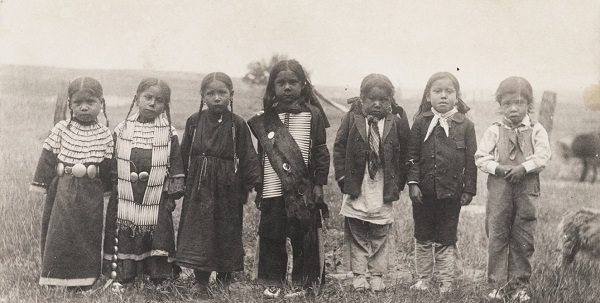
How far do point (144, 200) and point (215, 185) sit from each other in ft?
1.82

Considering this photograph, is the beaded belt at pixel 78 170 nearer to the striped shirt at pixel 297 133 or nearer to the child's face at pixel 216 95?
the child's face at pixel 216 95

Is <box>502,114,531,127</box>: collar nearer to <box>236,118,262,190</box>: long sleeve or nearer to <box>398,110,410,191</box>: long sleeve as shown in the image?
<box>398,110,410,191</box>: long sleeve

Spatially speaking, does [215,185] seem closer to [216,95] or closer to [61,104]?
[216,95]

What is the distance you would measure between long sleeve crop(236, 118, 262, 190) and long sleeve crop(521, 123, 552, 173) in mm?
1900

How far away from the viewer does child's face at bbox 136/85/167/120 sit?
151 inches

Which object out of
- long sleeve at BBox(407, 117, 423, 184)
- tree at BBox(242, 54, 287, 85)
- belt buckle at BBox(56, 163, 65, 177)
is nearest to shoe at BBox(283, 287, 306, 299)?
long sleeve at BBox(407, 117, 423, 184)

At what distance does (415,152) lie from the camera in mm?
3895

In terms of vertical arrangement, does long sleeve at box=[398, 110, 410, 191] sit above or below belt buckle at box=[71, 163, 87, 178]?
above

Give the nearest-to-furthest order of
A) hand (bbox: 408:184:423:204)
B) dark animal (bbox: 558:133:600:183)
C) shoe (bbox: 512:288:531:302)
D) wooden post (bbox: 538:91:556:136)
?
shoe (bbox: 512:288:531:302) < hand (bbox: 408:184:423:204) < wooden post (bbox: 538:91:556:136) < dark animal (bbox: 558:133:600:183)

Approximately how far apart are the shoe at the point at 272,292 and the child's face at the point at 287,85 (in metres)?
1.39

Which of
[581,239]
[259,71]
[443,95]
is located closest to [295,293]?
[443,95]

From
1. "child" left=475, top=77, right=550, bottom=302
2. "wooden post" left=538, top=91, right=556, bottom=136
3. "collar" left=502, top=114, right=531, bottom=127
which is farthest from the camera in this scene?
"wooden post" left=538, top=91, right=556, bottom=136

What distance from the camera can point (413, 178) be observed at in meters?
3.84

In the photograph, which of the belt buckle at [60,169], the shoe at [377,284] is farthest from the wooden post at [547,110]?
the belt buckle at [60,169]
